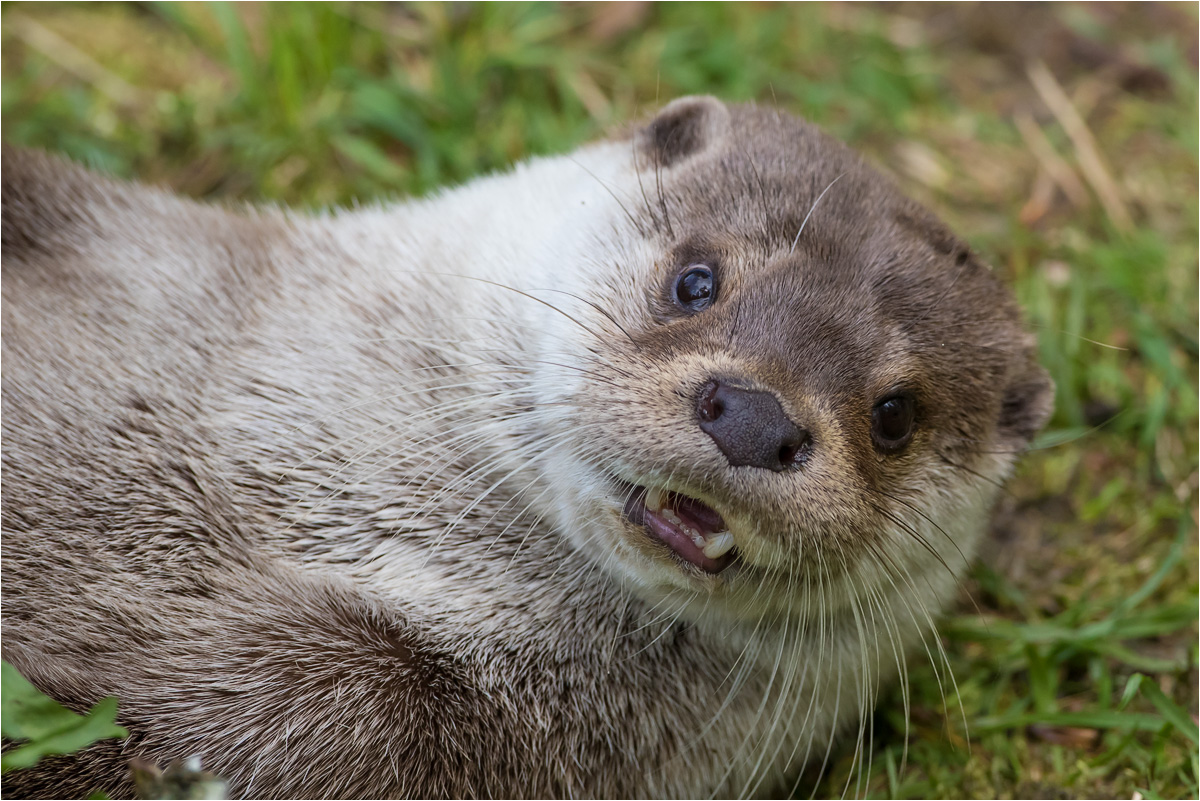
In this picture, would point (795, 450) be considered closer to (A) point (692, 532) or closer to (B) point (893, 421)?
(A) point (692, 532)

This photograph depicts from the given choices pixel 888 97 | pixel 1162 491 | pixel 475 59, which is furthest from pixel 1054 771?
pixel 475 59

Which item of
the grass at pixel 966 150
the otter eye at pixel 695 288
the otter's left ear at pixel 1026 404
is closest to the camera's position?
the otter eye at pixel 695 288

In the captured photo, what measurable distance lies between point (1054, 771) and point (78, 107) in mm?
4102

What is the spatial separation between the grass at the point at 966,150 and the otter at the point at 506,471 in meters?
0.60

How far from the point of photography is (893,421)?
8.20 ft

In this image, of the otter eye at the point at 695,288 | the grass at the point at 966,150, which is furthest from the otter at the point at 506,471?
the grass at the point at 966,150

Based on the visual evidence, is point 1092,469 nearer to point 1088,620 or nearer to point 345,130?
point 1088,620

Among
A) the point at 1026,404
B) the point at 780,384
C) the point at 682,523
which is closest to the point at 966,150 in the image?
the point at 1026,404

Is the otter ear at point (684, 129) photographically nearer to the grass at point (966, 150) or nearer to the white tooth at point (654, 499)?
the white tooth at point (654, 499)

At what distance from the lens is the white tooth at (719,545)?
7.22 feet

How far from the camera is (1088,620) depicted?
337cm

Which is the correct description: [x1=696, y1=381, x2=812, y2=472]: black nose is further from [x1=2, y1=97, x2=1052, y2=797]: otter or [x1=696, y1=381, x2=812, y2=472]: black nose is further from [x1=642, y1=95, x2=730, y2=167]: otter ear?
[x1=642, y1=95, x2=730, y2=167]: otter ear

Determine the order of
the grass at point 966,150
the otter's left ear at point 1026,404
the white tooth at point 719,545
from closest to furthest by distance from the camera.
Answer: the white tooth at point 719,545 < the otter's left ear at point 1026,404 < the grass at point 966,150

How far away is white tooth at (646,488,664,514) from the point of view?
7.29 feet
